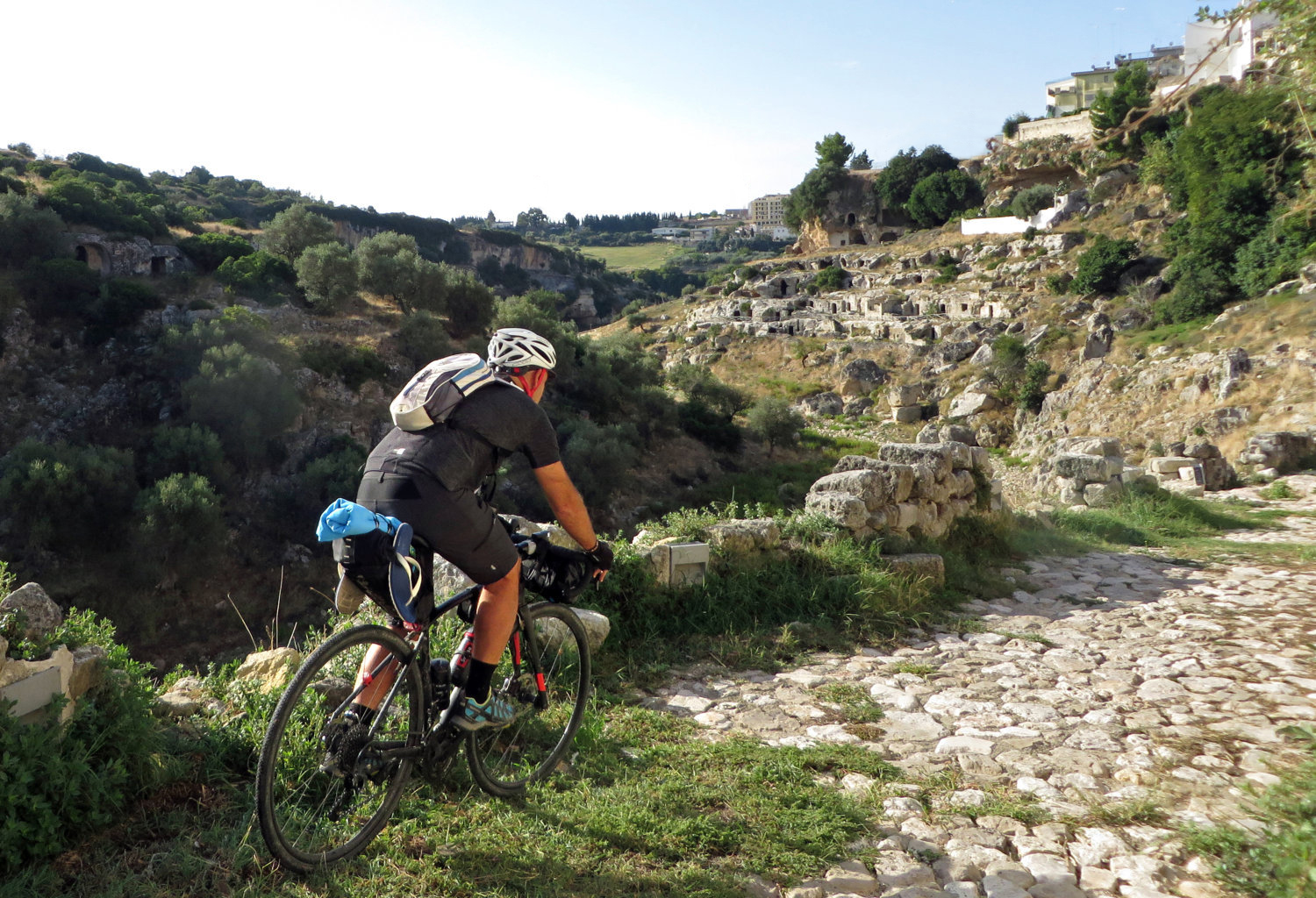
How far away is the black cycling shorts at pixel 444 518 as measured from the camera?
2582mm

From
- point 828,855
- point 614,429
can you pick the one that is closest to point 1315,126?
point 828,855

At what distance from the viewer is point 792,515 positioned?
6230 millimetres

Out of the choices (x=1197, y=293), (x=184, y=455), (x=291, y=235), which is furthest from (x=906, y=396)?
(x=291, y=235)

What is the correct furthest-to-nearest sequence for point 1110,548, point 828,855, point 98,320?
1. point 98,320
2. point 1110,548
3. point 828,855

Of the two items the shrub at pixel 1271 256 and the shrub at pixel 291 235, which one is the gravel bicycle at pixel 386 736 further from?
the shrub at pixel 291 235

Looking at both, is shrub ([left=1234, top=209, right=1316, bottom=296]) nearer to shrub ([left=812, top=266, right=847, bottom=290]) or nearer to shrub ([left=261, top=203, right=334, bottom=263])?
shrub ([left=812, top=266, right=847, bottom=290])

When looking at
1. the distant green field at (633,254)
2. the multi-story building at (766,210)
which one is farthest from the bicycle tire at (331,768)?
the multi-story building at (766,210)

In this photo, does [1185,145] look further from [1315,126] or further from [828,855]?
[828,855]

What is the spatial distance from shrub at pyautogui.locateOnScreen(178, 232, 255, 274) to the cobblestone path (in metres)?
31.6

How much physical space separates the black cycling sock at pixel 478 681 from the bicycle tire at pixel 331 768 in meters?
0.16

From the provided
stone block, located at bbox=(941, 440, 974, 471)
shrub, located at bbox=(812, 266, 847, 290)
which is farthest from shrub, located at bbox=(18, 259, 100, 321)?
shrub, located at bbox=(812, 266, 847, 290)

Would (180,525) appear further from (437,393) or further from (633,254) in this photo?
(633,254)

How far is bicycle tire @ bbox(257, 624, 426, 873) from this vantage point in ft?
7.62

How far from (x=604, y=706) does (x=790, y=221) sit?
244ft
